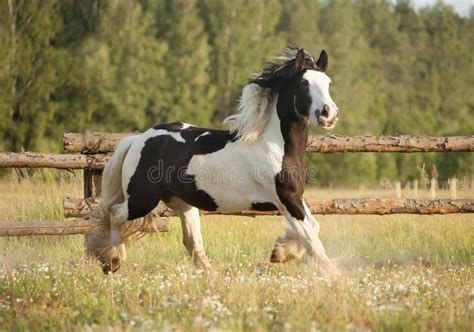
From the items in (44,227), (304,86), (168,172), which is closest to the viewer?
(304,86)

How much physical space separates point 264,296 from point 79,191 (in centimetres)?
482

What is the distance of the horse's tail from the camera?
6.74 meters

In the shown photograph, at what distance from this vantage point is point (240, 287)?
4.92m

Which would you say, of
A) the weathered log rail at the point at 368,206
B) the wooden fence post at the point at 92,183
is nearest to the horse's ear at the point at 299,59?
the weathered log rail at the point at 368,206

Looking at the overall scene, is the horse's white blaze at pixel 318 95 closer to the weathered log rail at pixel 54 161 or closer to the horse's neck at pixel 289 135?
the horse's neck at pixel 289 135

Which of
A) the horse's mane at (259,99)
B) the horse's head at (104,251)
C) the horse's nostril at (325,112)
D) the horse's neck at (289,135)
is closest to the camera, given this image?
the horse's nostril at (325,112)

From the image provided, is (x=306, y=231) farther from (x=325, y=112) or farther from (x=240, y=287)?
(x=240, y=287)

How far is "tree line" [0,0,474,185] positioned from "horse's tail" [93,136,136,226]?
1556cm

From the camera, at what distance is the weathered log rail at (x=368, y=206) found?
739cm

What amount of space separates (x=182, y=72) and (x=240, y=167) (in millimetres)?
18069

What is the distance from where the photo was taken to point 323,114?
18.4ft

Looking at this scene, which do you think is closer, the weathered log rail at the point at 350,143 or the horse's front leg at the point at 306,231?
the horse's front leg at the point at 306,231

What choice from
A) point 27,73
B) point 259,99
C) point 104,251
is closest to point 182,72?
point 27,73

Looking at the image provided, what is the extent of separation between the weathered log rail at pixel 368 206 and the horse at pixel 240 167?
69 cm
